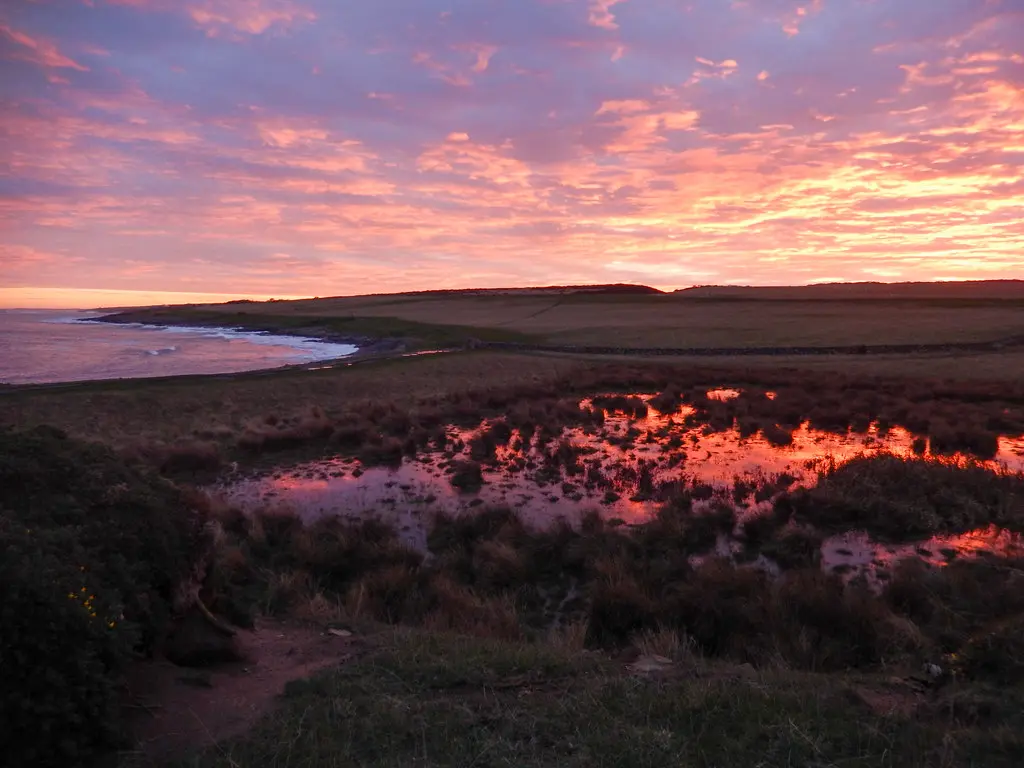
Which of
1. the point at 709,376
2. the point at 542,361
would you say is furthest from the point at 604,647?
the point at 542,361

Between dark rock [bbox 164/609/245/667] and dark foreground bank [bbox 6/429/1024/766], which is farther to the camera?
dark rock [bbox 164/609/245/667]

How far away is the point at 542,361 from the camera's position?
42844 mm

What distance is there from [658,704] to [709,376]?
Result: 30.9m

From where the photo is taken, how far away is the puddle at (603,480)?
1141cm

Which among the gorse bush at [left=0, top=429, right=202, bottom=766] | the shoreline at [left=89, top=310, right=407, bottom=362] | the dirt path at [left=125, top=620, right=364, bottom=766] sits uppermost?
the shoreline at [left=89, top=310, right=407, bottom=362]

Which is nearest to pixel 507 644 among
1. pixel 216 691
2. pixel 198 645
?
pixel 216 691

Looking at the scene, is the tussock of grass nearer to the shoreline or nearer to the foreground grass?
the foreground grass

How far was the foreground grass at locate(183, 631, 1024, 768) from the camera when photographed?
4.43 m

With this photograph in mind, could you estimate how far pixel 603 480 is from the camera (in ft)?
48.5

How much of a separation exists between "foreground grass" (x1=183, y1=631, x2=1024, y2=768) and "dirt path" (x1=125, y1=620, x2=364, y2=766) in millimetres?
302

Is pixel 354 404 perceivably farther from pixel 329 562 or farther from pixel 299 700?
pixel 299 700

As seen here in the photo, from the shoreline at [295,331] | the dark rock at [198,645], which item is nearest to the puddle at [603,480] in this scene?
the dark rock at [198,645]

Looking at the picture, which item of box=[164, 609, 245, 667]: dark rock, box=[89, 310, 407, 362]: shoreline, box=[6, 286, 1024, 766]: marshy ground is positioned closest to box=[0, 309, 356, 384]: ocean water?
box=[89, 310, 407, 362]: shoreline

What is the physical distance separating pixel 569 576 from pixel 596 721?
4867 mm
